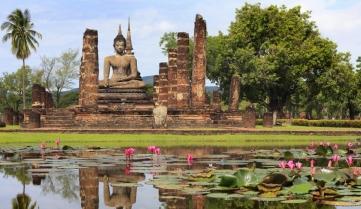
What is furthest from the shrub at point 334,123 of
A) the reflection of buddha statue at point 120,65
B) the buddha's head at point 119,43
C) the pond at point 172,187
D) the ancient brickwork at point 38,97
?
the pond at point 172,187

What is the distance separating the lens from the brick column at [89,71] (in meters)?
36.8

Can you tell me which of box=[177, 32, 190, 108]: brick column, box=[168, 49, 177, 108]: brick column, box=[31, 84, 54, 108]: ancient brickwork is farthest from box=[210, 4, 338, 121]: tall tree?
box=[31, 84, 54, 108]: ancient brickwork

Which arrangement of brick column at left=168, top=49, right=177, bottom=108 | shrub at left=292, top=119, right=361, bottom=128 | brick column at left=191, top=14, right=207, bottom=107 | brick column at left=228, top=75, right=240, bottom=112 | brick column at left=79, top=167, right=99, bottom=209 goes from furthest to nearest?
shrub at left=292, top=119, right=361, bottom=128
brick column at left=228, top=75, right=240, bottom=112
brick column at left=168, top=49, right=177, bottom=108
brick column at left=191, top=14, right=207, bottom=107
brick column at left=79, top=167, right=99, bottom=209

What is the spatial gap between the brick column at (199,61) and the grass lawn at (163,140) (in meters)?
8.66

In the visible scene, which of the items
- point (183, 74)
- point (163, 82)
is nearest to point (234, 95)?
point (163, 82)

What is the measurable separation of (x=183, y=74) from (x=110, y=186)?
1083 inches

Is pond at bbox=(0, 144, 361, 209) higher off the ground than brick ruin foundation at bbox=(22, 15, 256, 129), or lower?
lower

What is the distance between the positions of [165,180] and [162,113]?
22.7 meters

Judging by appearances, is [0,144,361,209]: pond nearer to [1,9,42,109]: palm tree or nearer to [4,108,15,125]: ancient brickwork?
[4,108,15,125]: ancient brickwork

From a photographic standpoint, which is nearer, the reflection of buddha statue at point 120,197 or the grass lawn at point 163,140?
the reflection of buddha statue at point 120,197

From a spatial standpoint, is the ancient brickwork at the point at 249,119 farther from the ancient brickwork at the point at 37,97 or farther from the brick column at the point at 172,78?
the ancient brickwork at the point at 37,97

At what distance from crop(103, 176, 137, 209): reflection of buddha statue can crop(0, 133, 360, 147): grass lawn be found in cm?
1285

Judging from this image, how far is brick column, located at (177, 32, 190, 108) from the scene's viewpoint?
1485 inches

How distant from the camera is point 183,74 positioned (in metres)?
38.1
